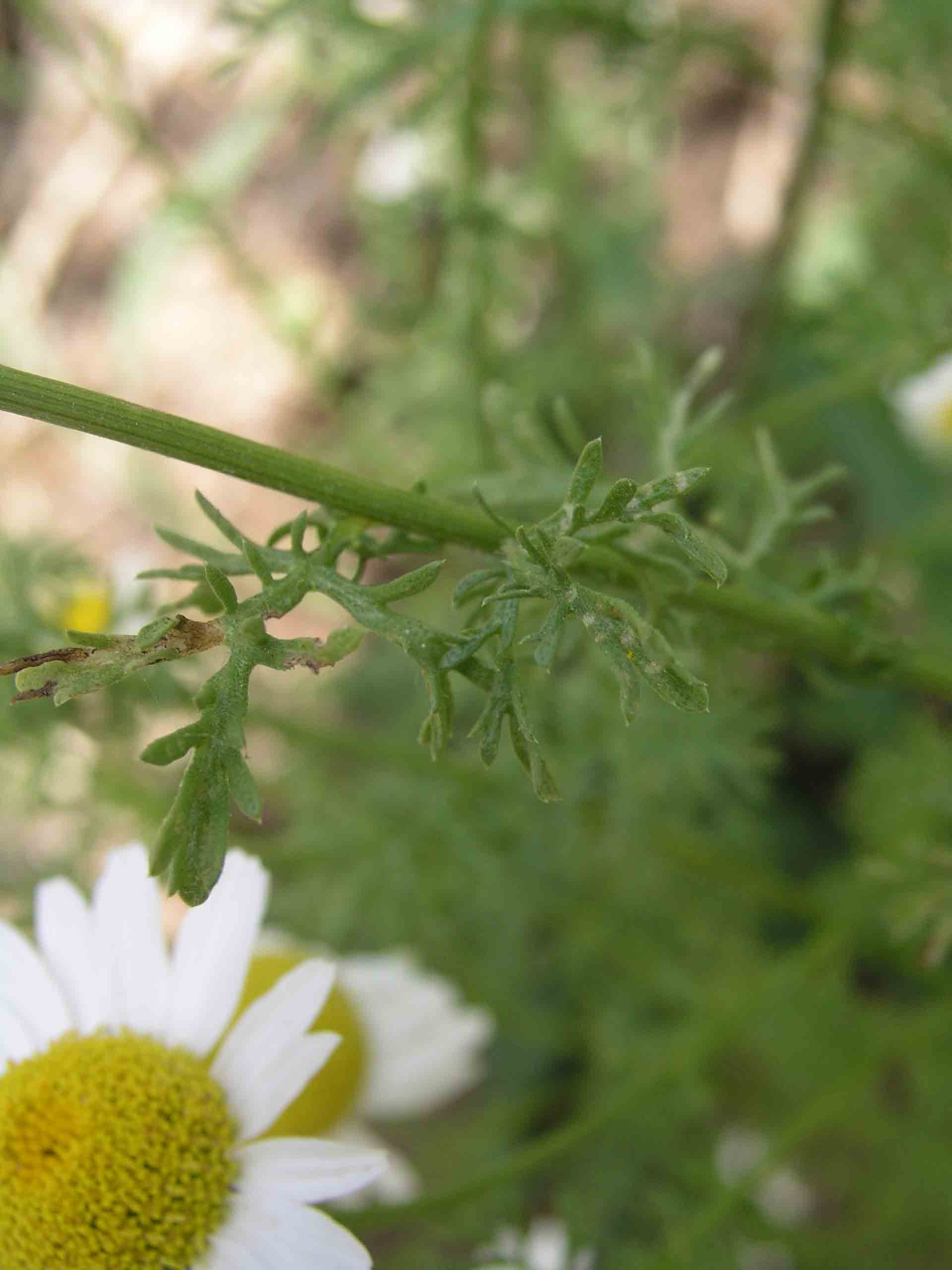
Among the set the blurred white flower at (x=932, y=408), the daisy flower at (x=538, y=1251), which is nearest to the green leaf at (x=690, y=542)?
the daisy flower at (x=538, y=1251)

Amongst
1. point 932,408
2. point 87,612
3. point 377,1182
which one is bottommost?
point 377,1182

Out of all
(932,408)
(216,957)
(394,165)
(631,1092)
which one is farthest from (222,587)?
(394,165)

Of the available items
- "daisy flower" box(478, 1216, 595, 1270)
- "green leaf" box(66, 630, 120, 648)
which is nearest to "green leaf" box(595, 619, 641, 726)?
"green leaf" box(66, 630, 120, 648)

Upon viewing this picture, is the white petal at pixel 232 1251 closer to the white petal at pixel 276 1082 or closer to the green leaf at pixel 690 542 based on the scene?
the white petal at pixel 276 1082

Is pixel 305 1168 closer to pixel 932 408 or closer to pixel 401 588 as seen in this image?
pixel 401 588

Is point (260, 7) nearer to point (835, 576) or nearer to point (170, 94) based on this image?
point (835, 576)
